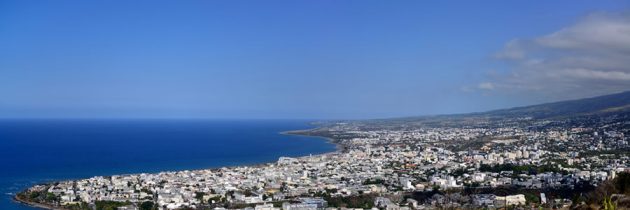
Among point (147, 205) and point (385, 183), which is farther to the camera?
point (385, 183)

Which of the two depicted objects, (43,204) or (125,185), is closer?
(43,204)

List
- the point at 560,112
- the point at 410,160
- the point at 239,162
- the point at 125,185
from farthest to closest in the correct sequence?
the point at 560,112, the point at 239,162, the point at 410,160, the point at 125,185

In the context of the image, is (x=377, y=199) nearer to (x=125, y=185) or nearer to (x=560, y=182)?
(x=560, y=182)

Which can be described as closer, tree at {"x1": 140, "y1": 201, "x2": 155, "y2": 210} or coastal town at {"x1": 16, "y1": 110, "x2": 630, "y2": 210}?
tree at {"x1": 140, "y1": 201, "x2": 155, "y2": 210}

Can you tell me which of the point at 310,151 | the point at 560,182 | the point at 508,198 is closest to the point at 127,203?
the point at 508,198

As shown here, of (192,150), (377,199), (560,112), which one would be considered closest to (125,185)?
(377,199)

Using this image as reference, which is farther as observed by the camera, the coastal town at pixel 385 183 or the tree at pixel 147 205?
the coastal town at pixel 385 183

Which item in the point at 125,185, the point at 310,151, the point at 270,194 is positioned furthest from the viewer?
the point at 310,151
